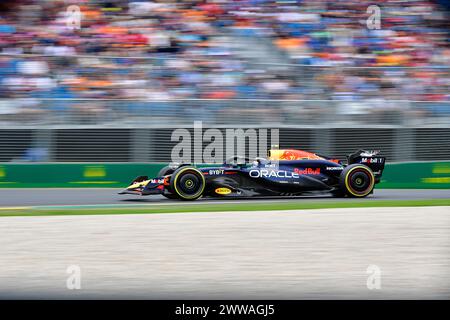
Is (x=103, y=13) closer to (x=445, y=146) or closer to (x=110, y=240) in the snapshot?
(x=445, y=146)

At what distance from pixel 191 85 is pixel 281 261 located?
29.2 feet

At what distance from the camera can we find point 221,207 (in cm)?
1061

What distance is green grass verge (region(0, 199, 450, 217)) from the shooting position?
10.0 meters

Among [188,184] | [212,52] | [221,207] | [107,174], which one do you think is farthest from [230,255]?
[212,52]

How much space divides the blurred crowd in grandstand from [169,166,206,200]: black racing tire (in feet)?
10.6

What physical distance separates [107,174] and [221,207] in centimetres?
440

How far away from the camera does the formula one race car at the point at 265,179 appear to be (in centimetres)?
1128

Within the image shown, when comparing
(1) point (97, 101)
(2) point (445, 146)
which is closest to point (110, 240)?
(1) point (97, 101)

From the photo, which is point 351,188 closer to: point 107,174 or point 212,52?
point 212,52

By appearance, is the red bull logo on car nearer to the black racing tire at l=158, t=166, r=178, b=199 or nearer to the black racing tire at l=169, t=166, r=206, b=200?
the black racing tire at l=169, t=166, r=206, b=200

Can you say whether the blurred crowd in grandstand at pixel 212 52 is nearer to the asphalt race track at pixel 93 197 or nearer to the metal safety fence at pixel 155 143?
the metal safety fence at pixel 155 143

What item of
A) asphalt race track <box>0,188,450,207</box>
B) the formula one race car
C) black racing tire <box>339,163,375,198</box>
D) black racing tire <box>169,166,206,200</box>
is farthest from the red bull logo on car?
black racing tire <box>169,166,206,200</box>

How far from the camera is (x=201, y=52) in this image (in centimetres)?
1497
